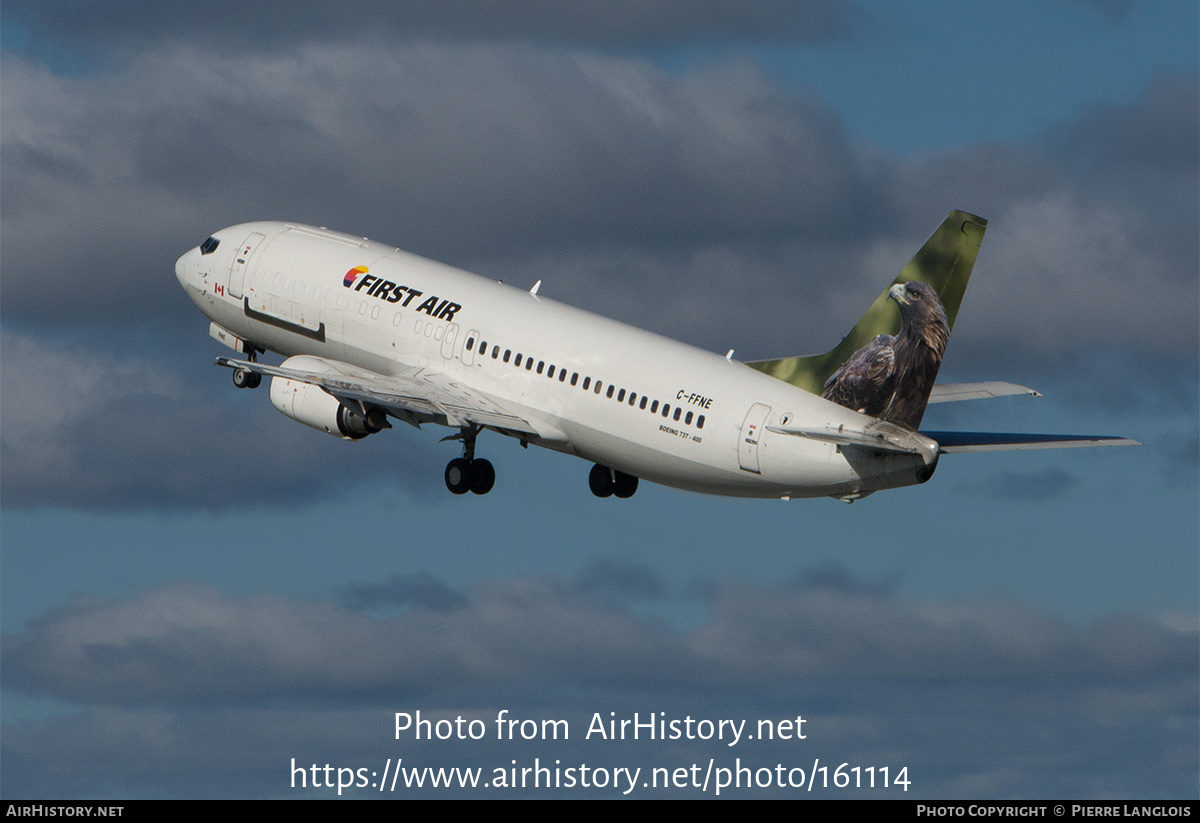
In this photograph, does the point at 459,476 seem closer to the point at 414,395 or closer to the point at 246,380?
the point at 414,395

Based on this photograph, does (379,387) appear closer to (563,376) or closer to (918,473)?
(563,376)

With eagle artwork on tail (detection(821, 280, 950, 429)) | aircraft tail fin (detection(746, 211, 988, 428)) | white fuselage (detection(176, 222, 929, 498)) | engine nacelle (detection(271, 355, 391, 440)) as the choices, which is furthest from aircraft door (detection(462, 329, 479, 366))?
eagle artwork on tail (detection(821, 280, 950, 429))

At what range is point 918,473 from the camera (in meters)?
58.6

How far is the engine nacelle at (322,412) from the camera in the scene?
2655 inches

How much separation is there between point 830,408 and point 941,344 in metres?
3.75

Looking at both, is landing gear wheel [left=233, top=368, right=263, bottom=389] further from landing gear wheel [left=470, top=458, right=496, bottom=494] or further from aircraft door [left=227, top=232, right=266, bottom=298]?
landing gear wheel [left=470, top=458, right=496, bottom=494]

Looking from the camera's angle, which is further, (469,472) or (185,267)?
(185,267)

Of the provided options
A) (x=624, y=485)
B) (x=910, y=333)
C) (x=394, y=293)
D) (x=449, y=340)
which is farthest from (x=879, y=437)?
(x=394, y=293)

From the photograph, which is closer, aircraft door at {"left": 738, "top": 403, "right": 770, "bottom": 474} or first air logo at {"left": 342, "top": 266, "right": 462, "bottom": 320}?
aircraft door at {"left": 738, "top": 403, "right": 770, "bottom": 474}

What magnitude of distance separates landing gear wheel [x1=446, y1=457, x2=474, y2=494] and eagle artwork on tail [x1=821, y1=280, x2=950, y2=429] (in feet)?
47.1

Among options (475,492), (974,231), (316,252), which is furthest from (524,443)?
(974,231)

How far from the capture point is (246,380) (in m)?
74.6

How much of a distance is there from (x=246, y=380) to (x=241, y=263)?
14.1 ft

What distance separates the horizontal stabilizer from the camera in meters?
58.2
